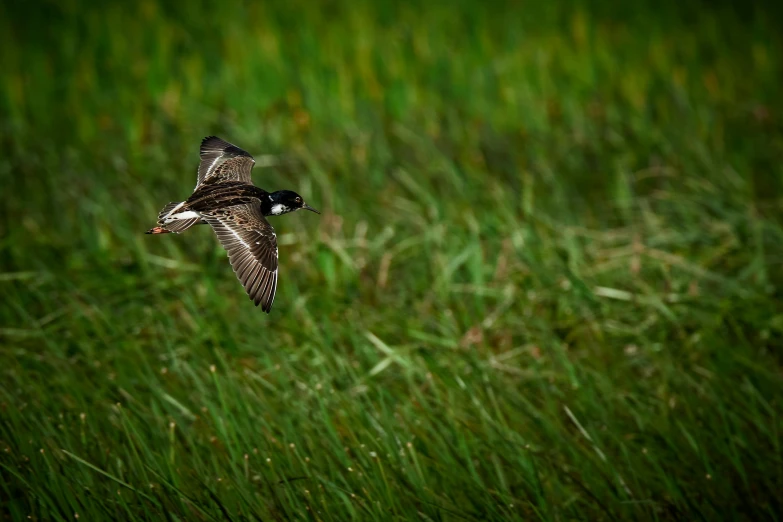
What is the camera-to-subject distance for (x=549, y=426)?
3.81 meters

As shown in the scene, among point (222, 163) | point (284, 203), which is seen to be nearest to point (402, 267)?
point (222, 163)

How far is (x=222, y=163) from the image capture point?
133 inches

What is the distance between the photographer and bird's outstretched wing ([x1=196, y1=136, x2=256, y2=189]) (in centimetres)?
331

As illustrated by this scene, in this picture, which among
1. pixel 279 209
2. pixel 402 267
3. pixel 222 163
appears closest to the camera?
pixel 279 209

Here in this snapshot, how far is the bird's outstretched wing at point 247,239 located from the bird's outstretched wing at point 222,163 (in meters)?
0.34

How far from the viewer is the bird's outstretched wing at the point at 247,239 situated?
113 inches

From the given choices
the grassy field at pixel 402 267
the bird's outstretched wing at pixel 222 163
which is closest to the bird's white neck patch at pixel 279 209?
the bird's outstretched wing at pixel 222 163

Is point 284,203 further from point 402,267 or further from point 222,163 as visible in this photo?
point 402,267

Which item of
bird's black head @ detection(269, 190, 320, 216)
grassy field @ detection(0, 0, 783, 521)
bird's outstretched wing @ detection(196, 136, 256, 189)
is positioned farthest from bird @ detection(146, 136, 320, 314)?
grassy field @ detection(0, 0, 783, 521)

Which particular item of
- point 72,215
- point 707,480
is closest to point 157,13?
point 72,215

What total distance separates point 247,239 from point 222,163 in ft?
1.69

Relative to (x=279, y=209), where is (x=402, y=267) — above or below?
below

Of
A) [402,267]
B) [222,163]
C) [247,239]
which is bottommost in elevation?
[402,267]

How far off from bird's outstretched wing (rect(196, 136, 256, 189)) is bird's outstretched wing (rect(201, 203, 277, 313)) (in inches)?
13.2
